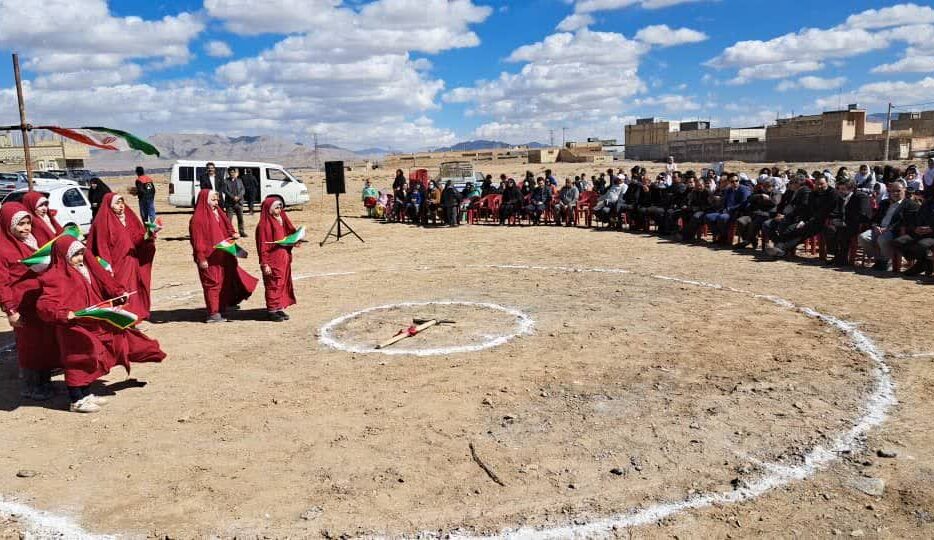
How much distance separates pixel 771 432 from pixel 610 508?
1777mm

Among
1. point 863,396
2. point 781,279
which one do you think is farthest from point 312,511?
point 781,279

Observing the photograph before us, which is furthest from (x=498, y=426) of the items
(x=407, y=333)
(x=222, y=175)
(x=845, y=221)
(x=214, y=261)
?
(x=222, y=175)

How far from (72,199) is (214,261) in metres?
11.6

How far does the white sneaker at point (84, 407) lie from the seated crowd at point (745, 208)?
38.5 ft

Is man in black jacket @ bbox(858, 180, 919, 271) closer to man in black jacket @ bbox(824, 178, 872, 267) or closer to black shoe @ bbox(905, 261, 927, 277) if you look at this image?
man in black jacket @ bbox(824, 178, 872, 267)

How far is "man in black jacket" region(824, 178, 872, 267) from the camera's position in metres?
12.0

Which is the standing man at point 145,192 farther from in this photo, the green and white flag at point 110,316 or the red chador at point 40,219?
the green and white flag at point 110,316

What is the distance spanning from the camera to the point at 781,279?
433 inches

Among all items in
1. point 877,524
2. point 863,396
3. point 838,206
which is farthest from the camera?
point 838,206

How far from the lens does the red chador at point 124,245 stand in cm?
770

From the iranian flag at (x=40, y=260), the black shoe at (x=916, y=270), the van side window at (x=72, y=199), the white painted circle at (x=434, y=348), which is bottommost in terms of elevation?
the white painted circle at (x=434, y=348)

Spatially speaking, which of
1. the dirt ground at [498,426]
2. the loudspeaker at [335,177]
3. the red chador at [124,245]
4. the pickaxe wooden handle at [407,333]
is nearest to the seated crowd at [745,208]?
the dirt ground at [498,426]

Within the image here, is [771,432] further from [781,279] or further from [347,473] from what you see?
[781,279]

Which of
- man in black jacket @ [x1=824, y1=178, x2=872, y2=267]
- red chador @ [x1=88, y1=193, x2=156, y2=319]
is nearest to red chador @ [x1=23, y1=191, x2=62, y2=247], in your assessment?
red chador @ [x1=88, y1=193, x2=156, y2=319]
